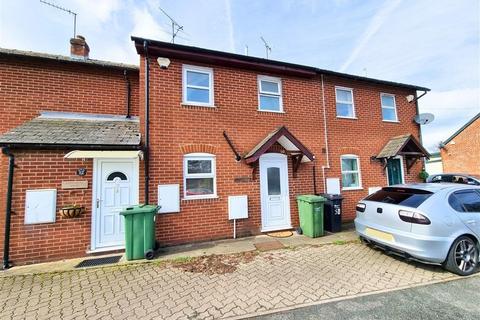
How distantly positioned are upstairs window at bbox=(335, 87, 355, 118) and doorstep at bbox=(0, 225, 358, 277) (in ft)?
15.9

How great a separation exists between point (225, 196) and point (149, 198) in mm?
2273

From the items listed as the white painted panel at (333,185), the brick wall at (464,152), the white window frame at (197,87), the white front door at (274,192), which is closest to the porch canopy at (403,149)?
the white painted panel at (333,185)

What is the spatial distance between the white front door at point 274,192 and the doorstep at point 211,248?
2.01 ft

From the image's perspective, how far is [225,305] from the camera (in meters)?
3.69

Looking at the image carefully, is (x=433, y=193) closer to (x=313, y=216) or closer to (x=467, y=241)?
(x=467, y=241)

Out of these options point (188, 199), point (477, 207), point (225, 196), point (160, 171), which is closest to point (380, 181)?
point (477, 207)

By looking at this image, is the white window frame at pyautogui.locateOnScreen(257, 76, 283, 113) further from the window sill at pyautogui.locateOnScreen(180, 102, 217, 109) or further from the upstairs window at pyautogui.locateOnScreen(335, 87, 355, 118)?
the upstairs window at pyautogui.locateOnScreen(335, 87, 355, 118)

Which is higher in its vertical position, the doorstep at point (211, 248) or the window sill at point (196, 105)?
the window sill at point (196, 105)

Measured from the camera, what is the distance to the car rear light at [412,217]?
4469 mm

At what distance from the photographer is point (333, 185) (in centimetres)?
908

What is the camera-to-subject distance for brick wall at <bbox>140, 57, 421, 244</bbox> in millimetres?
7051

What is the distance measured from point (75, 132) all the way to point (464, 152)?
2395 cm

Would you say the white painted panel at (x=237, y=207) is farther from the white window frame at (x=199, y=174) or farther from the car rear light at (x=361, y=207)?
the car rear light at (x=361, y=207)

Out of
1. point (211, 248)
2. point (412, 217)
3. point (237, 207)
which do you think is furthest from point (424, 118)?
point (211, 248)
